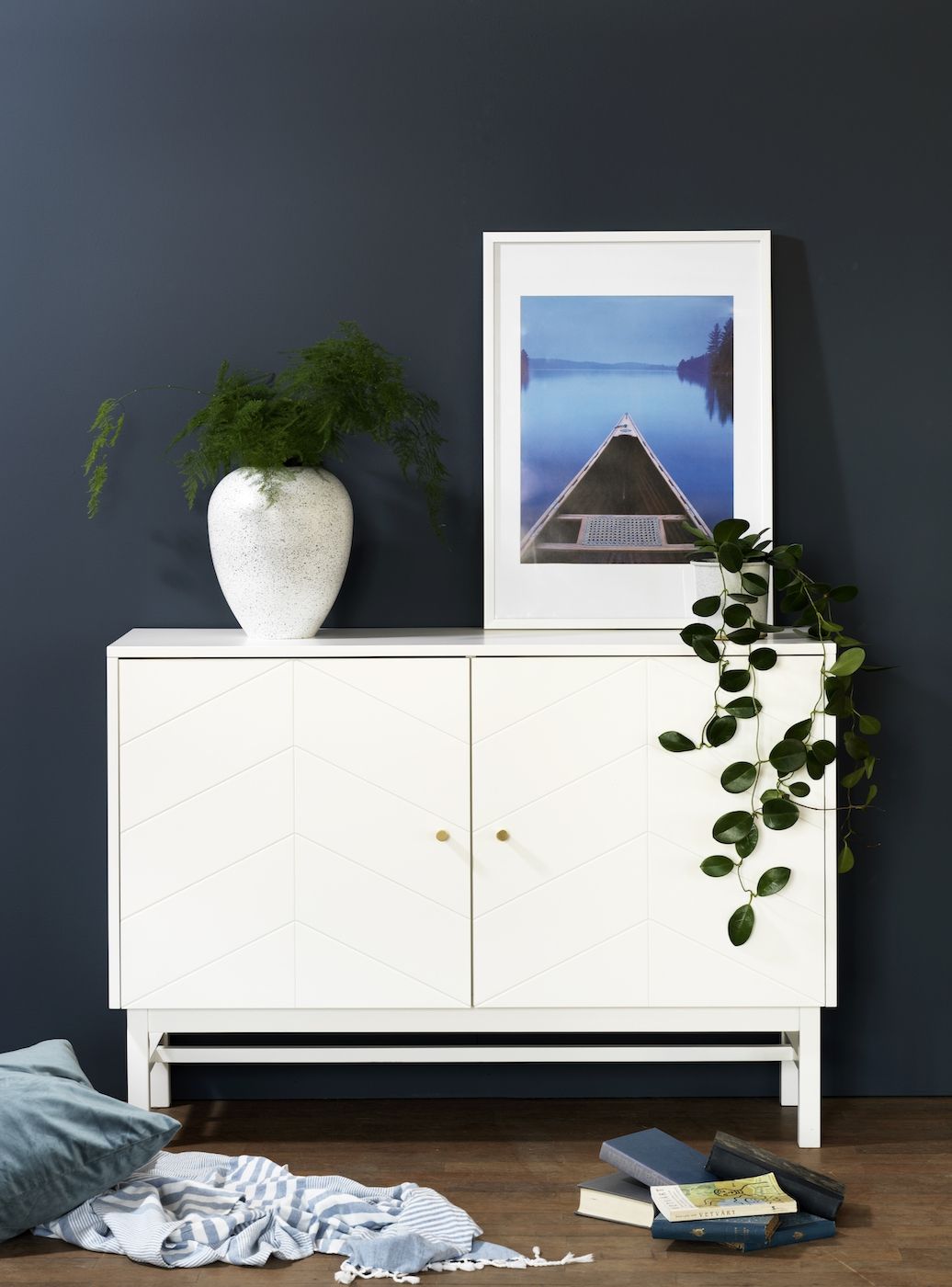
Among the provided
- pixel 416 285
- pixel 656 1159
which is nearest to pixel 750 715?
pixel 656 1159

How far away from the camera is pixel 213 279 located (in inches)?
103

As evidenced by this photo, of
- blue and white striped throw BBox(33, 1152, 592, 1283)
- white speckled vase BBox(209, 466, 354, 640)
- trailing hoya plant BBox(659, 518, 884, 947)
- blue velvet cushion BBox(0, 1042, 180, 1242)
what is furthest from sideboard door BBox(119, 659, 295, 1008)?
trailing hoya plant BBox(659, 518, 884, 947)

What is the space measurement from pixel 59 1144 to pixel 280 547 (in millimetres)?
1117

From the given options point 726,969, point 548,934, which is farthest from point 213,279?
point 726,969

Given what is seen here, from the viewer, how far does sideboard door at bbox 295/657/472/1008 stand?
2320 mm

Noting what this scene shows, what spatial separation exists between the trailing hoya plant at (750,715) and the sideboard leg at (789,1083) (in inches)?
19.2

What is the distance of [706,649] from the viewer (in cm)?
228

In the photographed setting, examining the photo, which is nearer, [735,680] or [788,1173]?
[788,1173]

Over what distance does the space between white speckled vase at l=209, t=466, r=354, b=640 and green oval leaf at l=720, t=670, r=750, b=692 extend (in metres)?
0.78

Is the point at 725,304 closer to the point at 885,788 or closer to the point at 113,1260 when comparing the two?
the point at 885,788

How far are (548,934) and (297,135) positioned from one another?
1.74 m

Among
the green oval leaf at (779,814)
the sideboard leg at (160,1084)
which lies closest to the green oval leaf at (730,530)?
the green oval leaf at (779,814)

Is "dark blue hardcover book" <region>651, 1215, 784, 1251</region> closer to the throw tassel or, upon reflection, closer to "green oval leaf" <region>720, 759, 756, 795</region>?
the throw tassel

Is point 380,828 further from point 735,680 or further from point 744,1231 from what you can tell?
point 744,1231
